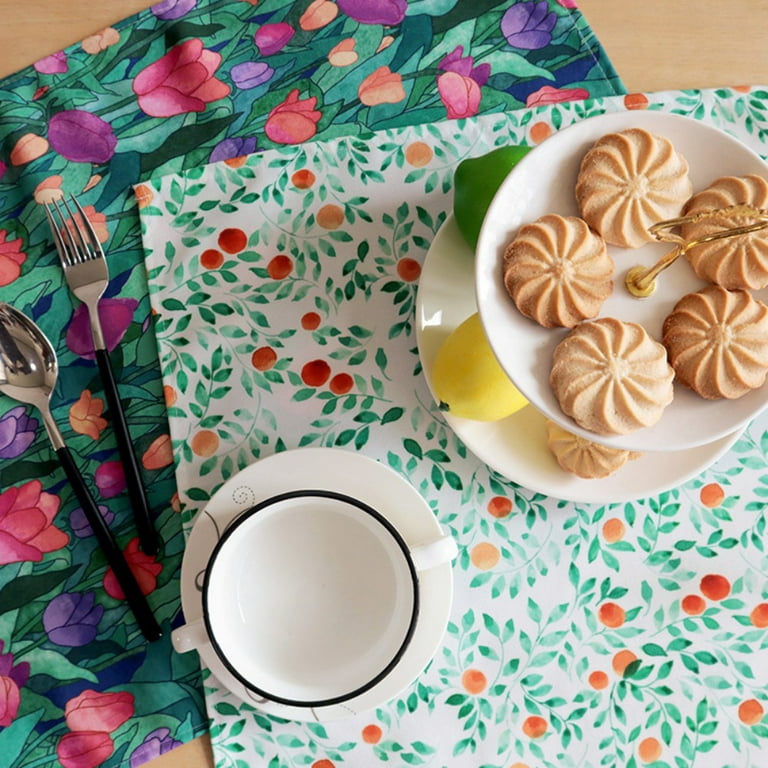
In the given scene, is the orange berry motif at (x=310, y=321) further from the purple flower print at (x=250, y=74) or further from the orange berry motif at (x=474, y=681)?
the orange berry motif at (x=474, y=681)

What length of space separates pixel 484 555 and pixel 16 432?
49 cm

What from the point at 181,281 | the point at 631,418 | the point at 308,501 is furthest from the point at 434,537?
the point at 181,281

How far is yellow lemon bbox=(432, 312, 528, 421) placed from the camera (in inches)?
27.4

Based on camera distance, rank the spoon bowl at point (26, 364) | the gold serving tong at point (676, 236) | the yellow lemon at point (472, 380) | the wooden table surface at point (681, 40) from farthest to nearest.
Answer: the wooden table surface at point (681, 40) < the spoon bowl at point (26, 364) < the yellow lemon at point (472, 380) < the gold serving tong at point (676, 236)

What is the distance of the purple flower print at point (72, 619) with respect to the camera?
0.78 meters

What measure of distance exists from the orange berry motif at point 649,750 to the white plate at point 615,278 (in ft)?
1.18

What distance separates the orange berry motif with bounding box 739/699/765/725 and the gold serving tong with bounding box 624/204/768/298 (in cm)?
45

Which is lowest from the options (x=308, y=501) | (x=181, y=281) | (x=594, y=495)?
(x=594, y=495)

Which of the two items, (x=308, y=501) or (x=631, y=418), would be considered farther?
(x=308, y=501)

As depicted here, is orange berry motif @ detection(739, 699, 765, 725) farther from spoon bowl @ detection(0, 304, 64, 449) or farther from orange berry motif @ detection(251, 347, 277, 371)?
spoon bowl @ detection(0, 304, 64, 449)

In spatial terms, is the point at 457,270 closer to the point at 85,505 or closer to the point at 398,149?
the point at 398,149

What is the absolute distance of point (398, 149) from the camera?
860 millimetres

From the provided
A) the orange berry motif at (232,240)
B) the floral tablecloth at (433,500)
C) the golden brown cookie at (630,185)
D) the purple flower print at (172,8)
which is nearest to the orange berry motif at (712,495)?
the floral tablecloth at (433,500)

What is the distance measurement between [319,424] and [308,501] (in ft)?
0.37
